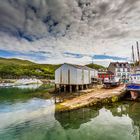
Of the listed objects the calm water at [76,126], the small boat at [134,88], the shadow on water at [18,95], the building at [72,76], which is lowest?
the calm water at [76,126]

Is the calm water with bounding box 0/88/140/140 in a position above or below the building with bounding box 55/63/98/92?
below

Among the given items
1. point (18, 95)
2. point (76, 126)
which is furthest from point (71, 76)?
point (76, 126)

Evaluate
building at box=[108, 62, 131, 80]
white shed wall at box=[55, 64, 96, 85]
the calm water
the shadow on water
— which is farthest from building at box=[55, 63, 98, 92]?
building at box=[108, 62, 131, 80]

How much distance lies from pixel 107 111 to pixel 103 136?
9.88m

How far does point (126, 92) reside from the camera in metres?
33.5

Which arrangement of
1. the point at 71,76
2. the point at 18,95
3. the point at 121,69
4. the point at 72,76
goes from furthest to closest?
the point at 121,69, the point at 18,95, the point at 71,76, the point at 72,76

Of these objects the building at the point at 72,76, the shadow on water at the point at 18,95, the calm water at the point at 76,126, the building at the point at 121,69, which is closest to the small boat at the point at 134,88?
the calm water at the point at 76,126

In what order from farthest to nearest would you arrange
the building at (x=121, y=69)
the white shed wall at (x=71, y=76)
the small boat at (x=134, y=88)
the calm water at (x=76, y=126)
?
the building at (x=121, y=69) < the white shed wall at (x=71, y=76) < the small boat at (x=134, y=88) < the calm water at (x=76, y=126)

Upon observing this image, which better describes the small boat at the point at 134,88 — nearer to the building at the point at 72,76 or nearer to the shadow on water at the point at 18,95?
the building at the point at 72,76

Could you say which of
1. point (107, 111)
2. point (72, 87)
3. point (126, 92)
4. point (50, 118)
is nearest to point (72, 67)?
point (72, 87)

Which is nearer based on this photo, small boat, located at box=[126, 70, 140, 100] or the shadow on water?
small boat, located at box=[126, 70, 140, 100]

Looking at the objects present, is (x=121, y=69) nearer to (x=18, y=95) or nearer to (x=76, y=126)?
(x=18, y=95)

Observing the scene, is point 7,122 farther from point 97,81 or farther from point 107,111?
point 97,81

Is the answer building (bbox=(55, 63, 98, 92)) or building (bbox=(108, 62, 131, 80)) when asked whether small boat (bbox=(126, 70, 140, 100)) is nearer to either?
building (bbox=(55, 63, 98, 92))
